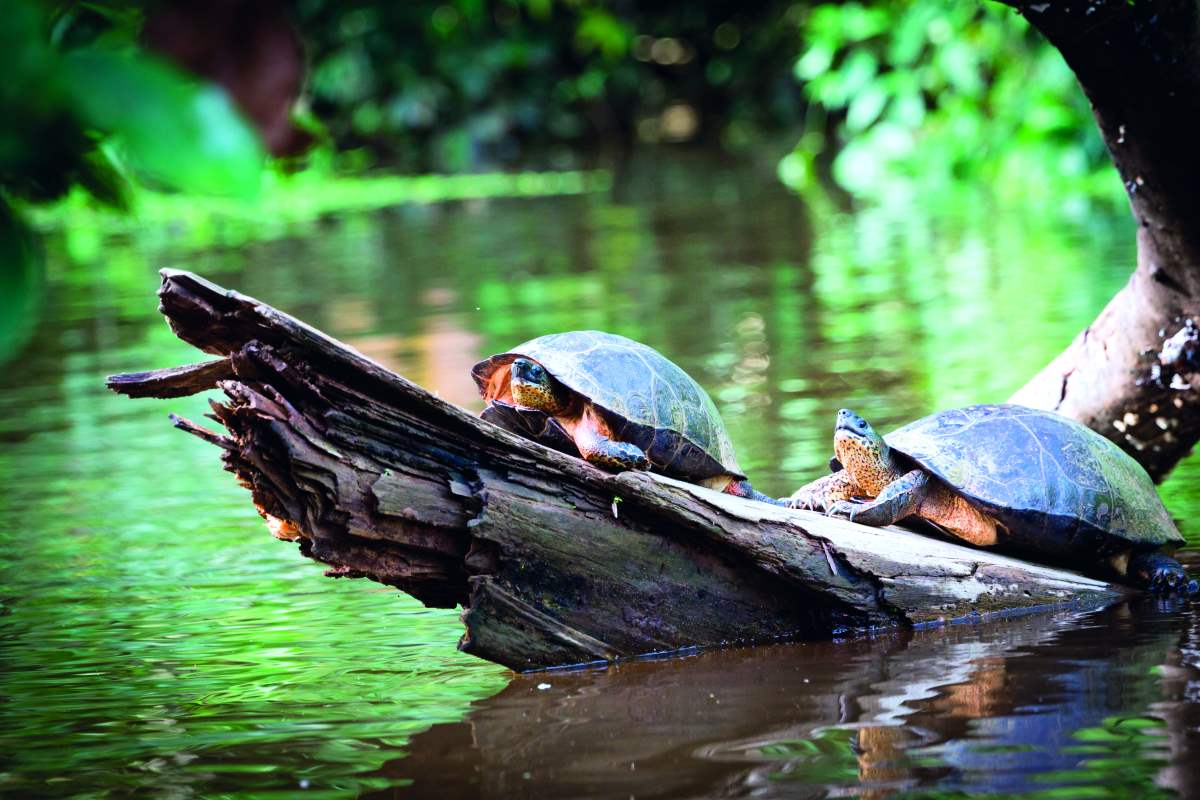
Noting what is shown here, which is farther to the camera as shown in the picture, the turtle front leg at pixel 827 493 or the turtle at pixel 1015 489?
the turtle front leg at pixel 827 493

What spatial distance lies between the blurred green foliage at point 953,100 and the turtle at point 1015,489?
1303cm

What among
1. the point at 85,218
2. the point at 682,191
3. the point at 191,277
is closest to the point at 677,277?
the point at 682,191

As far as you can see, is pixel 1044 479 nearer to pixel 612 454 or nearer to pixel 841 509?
pixel 841 509

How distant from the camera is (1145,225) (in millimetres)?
4758

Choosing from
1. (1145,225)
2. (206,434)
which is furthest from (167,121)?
(1145,225)

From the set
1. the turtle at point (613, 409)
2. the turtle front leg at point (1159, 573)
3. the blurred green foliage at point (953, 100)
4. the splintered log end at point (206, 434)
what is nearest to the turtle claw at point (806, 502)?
the turtle at point (613, 409)

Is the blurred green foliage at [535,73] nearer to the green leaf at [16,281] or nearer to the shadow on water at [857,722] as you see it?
the shadow on water at [857,722]

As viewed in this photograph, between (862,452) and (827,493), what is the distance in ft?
0.83

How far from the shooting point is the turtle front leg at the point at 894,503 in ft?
12.4

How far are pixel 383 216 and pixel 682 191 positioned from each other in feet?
14.3

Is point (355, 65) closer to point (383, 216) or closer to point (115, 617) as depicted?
point (383, 216)

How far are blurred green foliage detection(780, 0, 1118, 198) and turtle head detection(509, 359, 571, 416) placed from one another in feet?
44.8

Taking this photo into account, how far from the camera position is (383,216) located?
20.0 metres

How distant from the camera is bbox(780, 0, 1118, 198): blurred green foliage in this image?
658 inches
